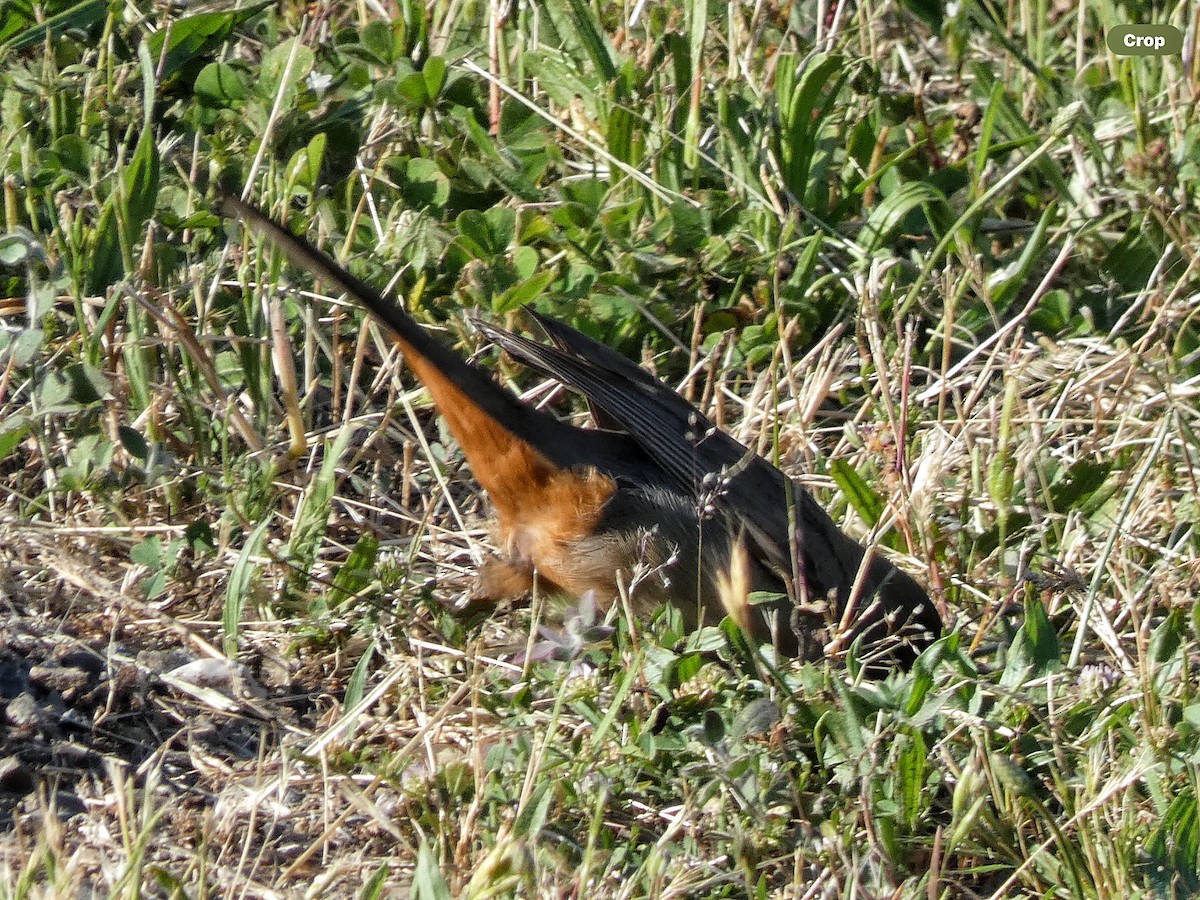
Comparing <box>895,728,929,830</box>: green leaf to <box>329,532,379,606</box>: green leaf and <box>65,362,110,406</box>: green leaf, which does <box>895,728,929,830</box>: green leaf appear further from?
<box>65,362,110,406</box>: green leaf

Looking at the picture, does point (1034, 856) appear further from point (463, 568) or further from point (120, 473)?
point (120, 473)

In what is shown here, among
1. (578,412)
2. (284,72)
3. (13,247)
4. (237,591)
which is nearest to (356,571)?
(237,591)

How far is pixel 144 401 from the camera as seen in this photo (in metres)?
4.02

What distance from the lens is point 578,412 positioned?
455 centimetres

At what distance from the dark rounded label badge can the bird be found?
2477 mm

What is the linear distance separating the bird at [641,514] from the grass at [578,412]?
16 centimetres

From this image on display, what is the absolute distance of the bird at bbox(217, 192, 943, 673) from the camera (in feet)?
11.6

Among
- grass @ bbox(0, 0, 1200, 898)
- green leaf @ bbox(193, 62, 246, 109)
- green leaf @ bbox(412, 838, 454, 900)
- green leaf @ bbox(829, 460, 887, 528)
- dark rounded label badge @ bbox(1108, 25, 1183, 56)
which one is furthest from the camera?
dark rounded label badge @ bbox(1108, 25, 1183, 56)

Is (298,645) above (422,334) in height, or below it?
below

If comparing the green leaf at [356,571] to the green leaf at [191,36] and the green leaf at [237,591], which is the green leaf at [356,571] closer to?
the green leaf at [237,591]

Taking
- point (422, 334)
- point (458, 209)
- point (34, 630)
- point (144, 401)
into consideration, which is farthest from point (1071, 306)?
point (34, 630)

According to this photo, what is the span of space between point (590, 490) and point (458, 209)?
4.97 ft

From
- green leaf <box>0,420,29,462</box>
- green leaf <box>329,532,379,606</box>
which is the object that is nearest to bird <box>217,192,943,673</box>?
green leaf <box>329,532,379,606</box>

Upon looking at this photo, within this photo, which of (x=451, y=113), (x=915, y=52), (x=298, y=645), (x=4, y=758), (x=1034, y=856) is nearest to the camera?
(x=1034, y=856)
